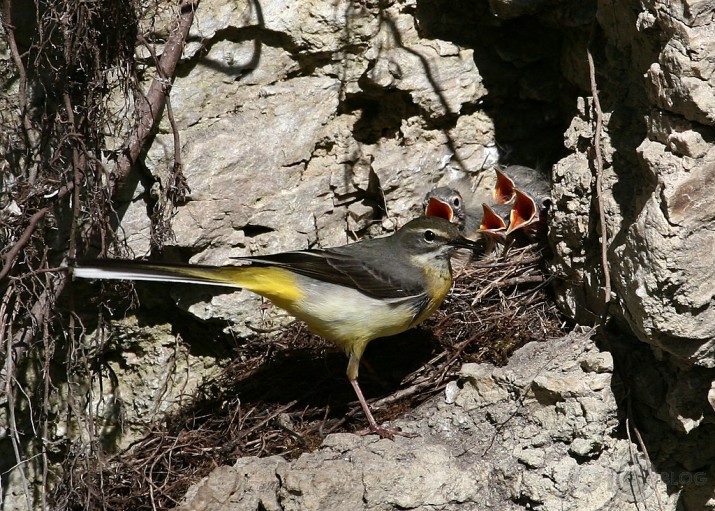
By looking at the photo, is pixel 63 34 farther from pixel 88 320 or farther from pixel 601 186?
pixel 601 186

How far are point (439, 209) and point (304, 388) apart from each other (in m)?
1.73

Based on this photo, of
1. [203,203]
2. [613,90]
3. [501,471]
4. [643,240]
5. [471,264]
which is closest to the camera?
[643,240]

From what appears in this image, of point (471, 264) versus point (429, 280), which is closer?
point (429, 280)

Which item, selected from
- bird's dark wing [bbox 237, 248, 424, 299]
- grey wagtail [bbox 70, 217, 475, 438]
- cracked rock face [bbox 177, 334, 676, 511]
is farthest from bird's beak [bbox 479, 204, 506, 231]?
cracked rock face [bbox 177, 334, 676, 511]

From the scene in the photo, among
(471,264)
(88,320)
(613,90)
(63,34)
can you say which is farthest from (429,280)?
(63,34)

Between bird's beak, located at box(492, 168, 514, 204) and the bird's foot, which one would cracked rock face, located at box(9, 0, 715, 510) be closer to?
the bird's foot

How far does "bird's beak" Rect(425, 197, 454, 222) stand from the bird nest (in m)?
0.52

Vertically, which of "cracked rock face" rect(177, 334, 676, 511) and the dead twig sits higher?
the dead twig

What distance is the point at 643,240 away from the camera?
4.89 m

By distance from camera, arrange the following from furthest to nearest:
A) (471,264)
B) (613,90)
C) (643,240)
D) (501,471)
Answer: (471,264) → (613,90) → (501,471) → (643,240)

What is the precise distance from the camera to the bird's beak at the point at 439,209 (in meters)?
6.94

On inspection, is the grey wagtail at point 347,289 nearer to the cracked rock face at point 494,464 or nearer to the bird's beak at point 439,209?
the cracked rock face at point 494,464

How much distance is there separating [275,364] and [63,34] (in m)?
2.61

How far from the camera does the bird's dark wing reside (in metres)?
5.91
